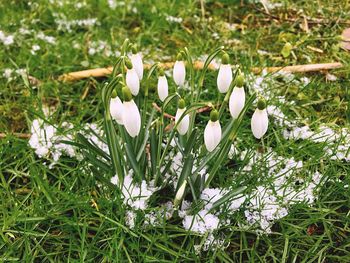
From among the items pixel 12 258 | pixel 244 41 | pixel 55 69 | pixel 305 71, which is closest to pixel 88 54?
pixel 55 69

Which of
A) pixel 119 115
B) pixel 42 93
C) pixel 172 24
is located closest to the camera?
pixel 119 115

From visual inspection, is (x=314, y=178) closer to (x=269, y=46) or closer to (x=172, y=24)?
(x=269, y=46)

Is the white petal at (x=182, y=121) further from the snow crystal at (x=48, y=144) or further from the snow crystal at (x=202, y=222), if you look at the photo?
the snow crystal at (x=48, y=144)

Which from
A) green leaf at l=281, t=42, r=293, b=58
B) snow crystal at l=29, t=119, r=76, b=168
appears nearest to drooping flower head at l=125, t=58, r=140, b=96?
snow crystal at l=29, t=119, r=76, b=168

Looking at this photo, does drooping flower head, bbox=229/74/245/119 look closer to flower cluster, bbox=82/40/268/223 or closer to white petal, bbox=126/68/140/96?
flower cluster, bbox=82/40/268/223

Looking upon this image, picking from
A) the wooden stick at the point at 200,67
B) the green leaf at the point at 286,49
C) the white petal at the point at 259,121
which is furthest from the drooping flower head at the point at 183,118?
the green leaf at the point at 286,49
